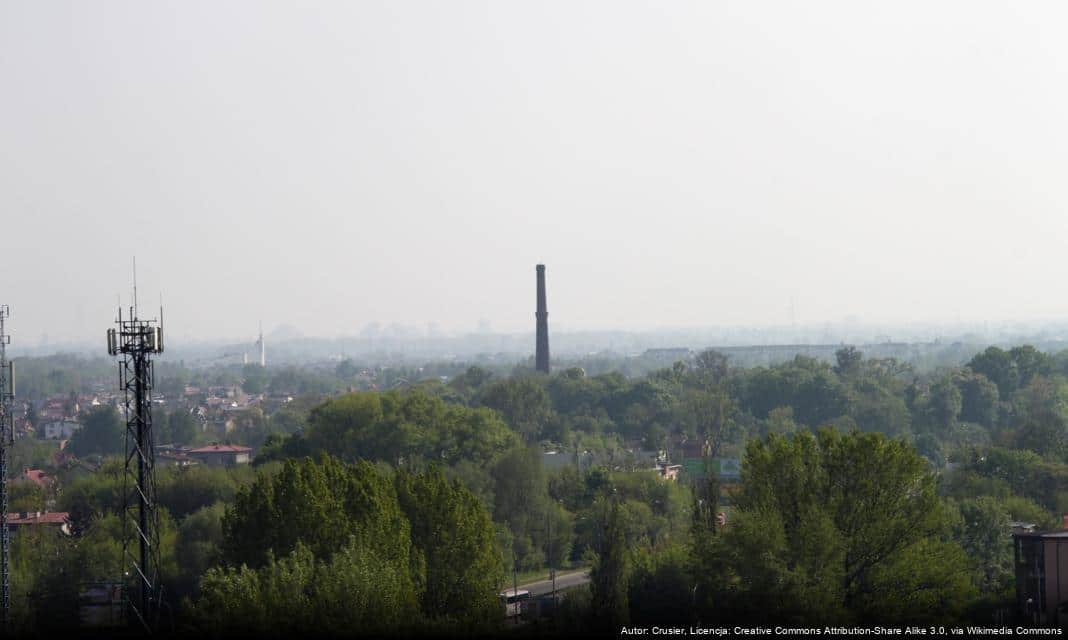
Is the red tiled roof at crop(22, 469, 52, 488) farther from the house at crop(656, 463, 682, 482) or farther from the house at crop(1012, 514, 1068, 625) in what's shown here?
the house at crop(1012, 514, 1068, 625)

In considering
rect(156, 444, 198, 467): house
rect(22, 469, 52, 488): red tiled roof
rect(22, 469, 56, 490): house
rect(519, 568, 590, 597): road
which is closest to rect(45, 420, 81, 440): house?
rect(156, 444, 198, 467): house

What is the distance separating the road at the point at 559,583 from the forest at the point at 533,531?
540 millimetres

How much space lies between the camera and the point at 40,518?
122ft

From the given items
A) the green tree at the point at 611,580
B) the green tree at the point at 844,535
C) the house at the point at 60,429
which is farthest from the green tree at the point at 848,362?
the green tree at the point at 844,535

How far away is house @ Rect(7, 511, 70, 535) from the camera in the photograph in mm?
35375

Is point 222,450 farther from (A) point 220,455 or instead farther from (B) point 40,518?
(B) point 40,518

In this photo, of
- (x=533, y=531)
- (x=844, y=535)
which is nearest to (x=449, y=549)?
(x=844, y=535)

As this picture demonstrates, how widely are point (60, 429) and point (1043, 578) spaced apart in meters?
68.3

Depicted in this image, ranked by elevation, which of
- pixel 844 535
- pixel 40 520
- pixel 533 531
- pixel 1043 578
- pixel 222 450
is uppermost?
pixel 844 535

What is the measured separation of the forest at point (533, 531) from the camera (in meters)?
19.3

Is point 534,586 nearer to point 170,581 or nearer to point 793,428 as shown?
point 170,581

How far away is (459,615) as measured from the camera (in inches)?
837

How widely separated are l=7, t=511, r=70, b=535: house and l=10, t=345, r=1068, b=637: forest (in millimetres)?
300

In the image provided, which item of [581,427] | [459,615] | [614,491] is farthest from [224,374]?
[459,615]
